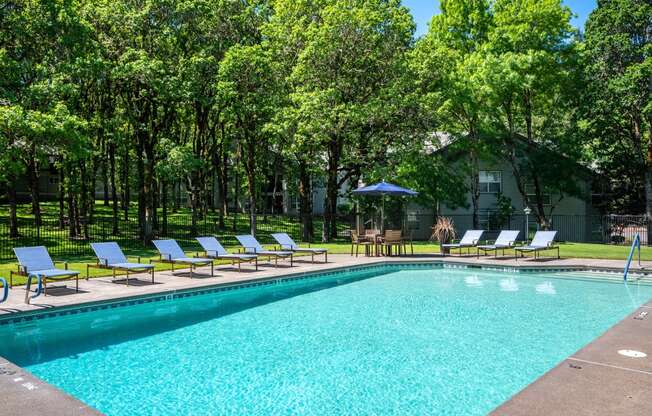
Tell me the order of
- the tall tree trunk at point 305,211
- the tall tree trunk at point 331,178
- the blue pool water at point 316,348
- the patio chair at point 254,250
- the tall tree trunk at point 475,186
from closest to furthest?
1. the blue pool water at point 316,348
2. the patio chair at point 254,250
3. the tall tree trunk at point 305,211
4. the tall tree trunk at point 331,178
5. the tall tree trunk at point 475,186

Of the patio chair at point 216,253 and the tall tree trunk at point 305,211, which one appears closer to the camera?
the patio chair at point 216,253

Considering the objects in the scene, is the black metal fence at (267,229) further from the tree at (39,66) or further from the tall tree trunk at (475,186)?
the tree at (39,66)

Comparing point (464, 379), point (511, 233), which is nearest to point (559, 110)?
point (511, 233)

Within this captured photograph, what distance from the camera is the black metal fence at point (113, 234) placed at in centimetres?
1975

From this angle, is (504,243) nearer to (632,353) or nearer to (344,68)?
(344,68)

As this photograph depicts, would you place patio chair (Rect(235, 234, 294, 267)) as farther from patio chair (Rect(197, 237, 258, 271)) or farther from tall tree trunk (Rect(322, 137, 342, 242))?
tall tree trunk (Rect(322, 137, 342, 242))

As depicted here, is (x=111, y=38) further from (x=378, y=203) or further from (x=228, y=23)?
(x=378, y=203)

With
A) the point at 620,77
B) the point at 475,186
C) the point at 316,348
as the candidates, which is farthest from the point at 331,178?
the point at 316,348

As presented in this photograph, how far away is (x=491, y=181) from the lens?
30.9 meters

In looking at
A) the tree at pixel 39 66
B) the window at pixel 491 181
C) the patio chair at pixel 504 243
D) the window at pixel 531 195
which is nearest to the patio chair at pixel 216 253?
the tree at pixel 39 66

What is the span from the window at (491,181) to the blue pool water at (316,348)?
62.3 ft

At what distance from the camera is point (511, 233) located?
1862 centimetres

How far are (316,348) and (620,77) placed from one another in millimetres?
25950

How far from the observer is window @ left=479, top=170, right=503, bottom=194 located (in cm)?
3073
